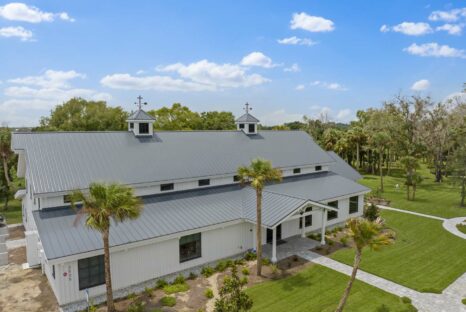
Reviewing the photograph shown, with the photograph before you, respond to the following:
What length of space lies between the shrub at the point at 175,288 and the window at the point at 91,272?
3.37 meters

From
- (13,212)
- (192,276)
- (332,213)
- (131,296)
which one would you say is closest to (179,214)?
(192,276)

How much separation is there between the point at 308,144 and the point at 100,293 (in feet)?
86.4

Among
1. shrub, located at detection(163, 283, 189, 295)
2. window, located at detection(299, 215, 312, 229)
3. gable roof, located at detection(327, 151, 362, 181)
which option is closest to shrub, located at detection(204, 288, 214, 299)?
shrub, located at detection(163, 283, 189, 295)

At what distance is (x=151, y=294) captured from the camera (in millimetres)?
16766

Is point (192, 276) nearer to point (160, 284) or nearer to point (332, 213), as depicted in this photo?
point (160, 284)

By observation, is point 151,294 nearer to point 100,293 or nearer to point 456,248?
point 100,293

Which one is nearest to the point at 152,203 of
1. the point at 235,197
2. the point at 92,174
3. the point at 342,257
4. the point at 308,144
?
the point at 92,174

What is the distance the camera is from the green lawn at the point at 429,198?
35.1m

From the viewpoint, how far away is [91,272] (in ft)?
54.5

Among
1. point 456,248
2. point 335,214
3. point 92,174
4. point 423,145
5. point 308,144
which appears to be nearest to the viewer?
point 92,174

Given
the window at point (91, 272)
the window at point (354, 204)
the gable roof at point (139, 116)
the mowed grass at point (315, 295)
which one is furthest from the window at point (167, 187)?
the window at point (354, 204)

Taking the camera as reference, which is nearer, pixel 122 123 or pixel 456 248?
pixel 456 248

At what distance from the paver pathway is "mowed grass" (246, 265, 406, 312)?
0.71 m

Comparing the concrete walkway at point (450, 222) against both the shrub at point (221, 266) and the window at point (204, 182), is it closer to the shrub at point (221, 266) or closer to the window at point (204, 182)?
the shrub at point (221, 266)
